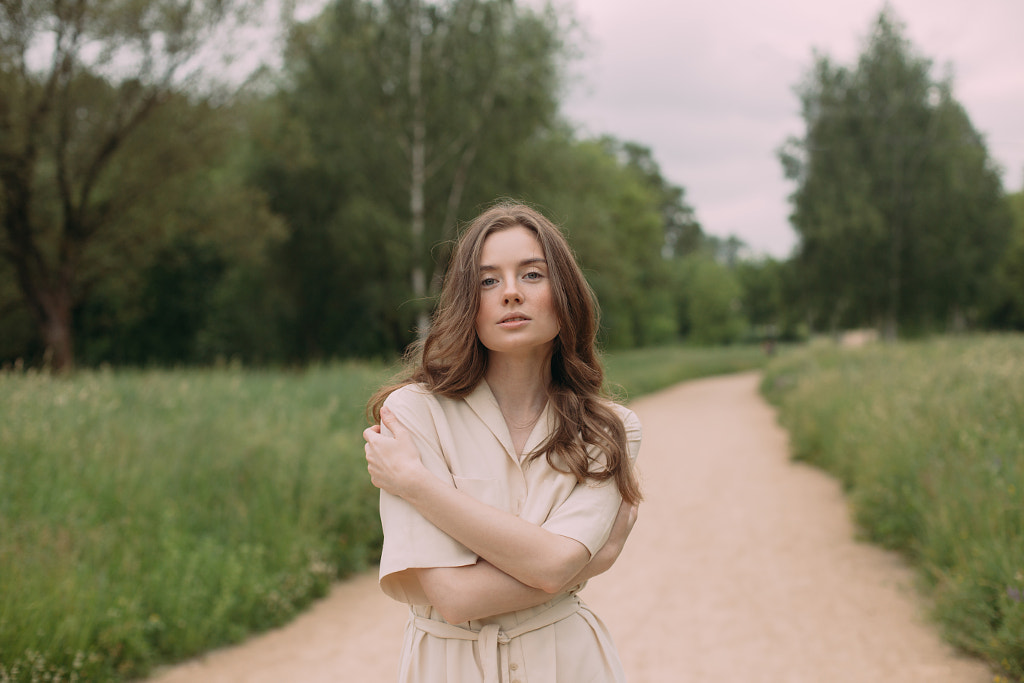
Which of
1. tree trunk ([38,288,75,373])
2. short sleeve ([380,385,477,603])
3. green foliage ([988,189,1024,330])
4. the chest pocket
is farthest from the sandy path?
green foliage ([988,189,1024,330])

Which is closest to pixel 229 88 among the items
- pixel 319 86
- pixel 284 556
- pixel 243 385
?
pixel 319 86

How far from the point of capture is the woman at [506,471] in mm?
1593

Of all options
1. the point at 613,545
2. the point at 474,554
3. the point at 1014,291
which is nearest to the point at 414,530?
the point at 474,554

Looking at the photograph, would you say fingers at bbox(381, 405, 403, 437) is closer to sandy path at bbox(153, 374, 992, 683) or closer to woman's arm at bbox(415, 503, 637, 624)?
woman's arm at bbox(415, 503, 637, 624)

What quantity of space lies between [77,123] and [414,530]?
15108 mm

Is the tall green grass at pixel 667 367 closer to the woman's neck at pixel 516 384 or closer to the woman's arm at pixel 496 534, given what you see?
the woman's neck at pixel 516 384

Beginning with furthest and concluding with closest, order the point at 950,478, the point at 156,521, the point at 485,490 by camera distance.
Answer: the point at 950,478 < the point at 156,521 < the point at 485,490

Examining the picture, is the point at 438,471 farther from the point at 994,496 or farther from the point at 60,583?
the point at 994,496

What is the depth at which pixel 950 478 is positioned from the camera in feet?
18.1

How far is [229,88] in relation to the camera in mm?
15047

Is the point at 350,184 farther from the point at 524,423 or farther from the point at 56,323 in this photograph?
the point at 524,423

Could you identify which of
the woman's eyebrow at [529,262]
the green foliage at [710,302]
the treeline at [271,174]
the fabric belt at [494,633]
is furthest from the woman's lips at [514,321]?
the green foliage at [710,302]

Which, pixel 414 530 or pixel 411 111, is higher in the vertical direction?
pixel 411 111

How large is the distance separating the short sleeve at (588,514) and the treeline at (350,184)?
27.3 ft
